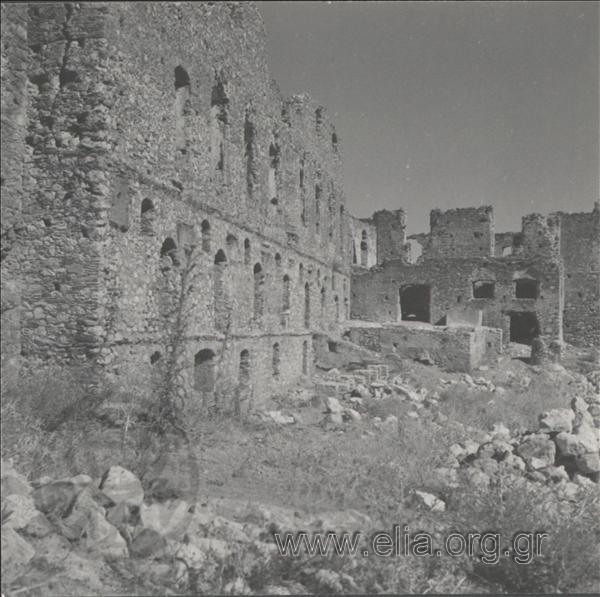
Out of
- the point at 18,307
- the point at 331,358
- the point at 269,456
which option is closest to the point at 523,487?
the point at 269,456

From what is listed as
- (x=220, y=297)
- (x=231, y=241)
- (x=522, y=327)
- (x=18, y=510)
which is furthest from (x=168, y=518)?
(x=522, y=327)

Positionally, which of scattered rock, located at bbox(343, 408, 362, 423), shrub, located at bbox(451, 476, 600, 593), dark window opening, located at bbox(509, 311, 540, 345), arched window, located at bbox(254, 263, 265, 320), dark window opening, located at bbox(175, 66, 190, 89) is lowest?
shrub, located at bbox(451, 476, 600, 593)

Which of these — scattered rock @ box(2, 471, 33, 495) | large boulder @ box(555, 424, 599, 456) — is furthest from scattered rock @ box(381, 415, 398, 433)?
scattered rock @ box(2, 471, 33, 495)

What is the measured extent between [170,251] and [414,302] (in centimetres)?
2509

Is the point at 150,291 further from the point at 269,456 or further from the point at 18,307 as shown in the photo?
the point at 269,456

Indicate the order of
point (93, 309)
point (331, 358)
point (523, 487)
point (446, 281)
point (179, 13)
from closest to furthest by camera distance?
1. point (523, 487)
2. point (93, 309)
3. point (179, 13)
4. point (331, 358)
5. point (446, 281)

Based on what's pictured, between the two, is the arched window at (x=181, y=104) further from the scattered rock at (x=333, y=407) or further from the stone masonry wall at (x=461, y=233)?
the stone masonry wall at (x=461, y=233)

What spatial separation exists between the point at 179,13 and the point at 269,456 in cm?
1043

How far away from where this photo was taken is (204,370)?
45.6 ft

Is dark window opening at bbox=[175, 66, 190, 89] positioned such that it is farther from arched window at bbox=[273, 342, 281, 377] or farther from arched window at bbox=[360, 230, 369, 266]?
arched window at bbox=[360, 230, 369, 266]

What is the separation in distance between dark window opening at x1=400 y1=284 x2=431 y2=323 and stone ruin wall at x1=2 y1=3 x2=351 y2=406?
17.6 metres

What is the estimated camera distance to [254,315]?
1727 centimetres

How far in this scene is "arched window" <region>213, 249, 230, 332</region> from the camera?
48.2 feet

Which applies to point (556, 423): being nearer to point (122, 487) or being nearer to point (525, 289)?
point (122, 487)
